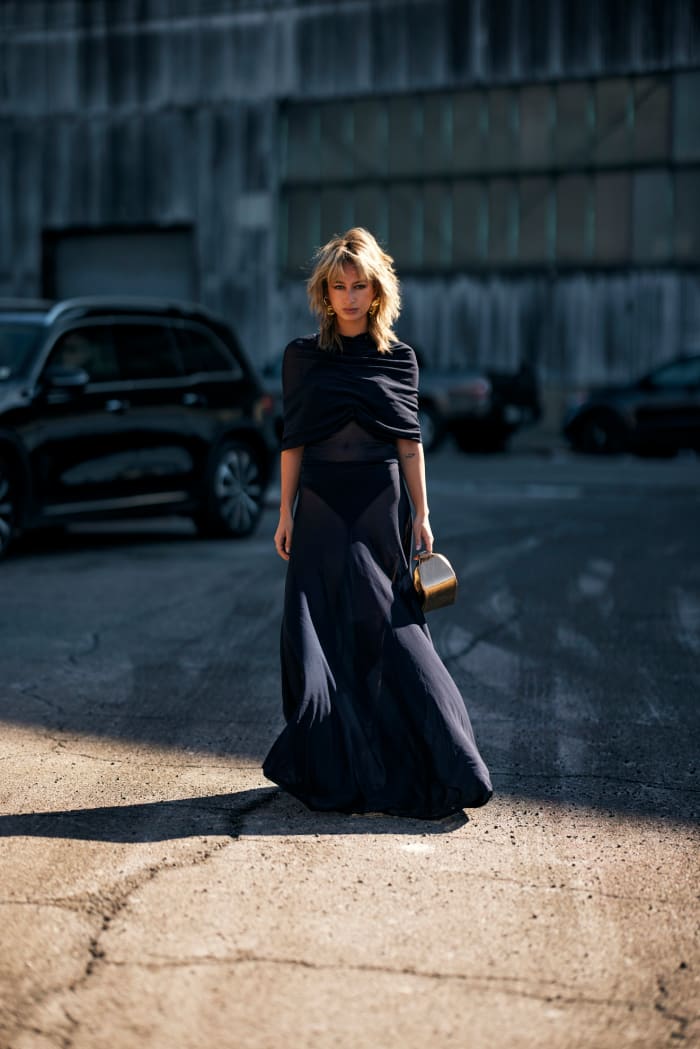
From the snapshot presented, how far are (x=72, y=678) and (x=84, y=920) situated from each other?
134 inches

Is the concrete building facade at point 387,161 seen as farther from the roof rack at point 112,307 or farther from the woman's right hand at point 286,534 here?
the woman's right hand at point 286,534

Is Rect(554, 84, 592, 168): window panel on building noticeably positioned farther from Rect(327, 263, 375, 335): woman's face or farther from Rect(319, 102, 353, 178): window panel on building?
Rect(327, 263, 375, 335): woman's face

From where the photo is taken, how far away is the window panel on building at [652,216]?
1181 inches

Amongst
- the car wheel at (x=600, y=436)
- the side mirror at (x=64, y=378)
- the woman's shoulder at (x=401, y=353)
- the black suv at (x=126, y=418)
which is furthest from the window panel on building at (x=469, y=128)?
the woman's shoulder at (x=401, y=353)

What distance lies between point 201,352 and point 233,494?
121cm

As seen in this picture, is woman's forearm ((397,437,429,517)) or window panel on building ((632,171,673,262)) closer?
woman's forearm ((397,437,429,517))

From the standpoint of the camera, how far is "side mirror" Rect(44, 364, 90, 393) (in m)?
11.3

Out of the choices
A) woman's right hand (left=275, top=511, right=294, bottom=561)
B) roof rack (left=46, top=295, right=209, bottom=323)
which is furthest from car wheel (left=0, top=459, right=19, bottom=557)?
woman's right hand (left=275, top=511, right=294, bottom=561)

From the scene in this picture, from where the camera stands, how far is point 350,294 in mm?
5047

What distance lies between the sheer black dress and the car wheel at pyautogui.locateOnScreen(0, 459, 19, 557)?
6021 mm

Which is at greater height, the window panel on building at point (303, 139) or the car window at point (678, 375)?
the window panel on building at point (303, 139)

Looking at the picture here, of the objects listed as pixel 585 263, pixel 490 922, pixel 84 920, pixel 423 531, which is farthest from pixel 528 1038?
pixel 585 263

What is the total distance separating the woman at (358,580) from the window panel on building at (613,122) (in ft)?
86.0

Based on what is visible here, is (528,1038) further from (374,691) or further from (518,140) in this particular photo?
(518,140)
